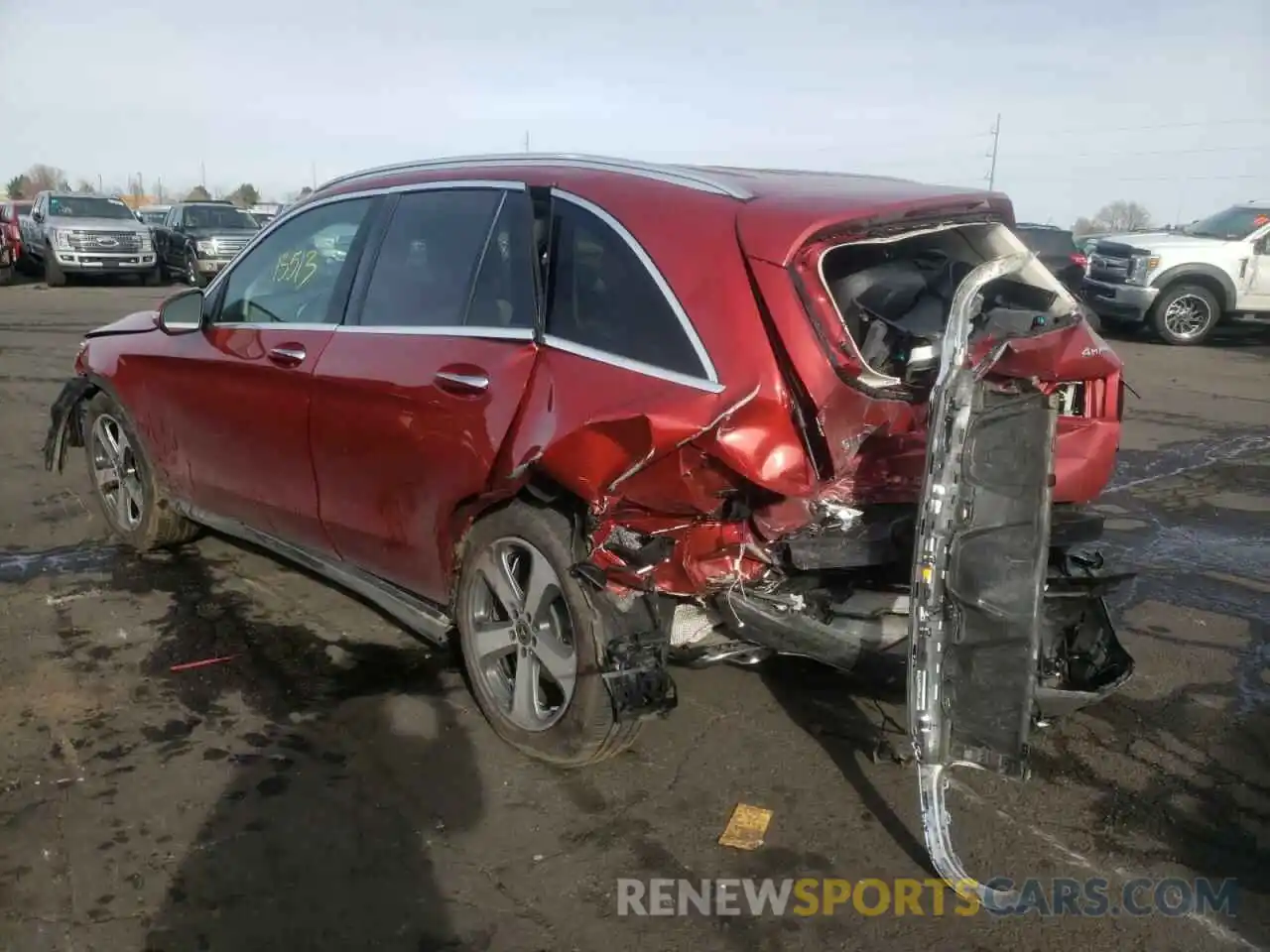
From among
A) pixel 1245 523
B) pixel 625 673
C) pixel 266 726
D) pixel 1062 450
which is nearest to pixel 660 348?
pixel 625 673

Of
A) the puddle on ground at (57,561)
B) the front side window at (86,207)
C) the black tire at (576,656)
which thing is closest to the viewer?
the black tire at (576,656)

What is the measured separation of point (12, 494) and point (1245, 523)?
7260mm

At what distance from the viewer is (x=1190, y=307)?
15.5 metres

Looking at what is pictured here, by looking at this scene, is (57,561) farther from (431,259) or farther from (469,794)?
(469,794)

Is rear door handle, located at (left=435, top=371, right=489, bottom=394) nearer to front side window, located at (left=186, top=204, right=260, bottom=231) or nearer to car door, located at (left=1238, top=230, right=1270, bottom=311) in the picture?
car door, located at (left=1238, top=230, right=1270, bottom=311)

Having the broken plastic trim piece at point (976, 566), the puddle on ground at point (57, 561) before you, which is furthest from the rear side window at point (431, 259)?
the puddle on ground at point (57, 561)

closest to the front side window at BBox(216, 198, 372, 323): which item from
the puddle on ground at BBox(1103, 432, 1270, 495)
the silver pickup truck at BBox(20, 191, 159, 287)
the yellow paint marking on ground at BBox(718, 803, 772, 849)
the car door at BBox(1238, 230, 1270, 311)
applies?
the yellow paint marking on ground at BBox(718, 803, 772, 849)

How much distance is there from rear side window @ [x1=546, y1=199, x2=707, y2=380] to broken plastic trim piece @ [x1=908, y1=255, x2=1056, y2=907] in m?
0.70

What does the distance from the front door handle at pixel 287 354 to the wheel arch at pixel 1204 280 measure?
14.3m

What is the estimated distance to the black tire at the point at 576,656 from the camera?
10.7 feet

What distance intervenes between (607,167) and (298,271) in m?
1.57

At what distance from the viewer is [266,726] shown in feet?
12.3

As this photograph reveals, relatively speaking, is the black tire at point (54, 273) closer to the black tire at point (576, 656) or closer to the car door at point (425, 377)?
the car door at point (425, 377)

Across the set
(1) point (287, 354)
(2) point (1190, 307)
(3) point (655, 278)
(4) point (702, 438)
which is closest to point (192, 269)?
(2) point (1190, 307)
